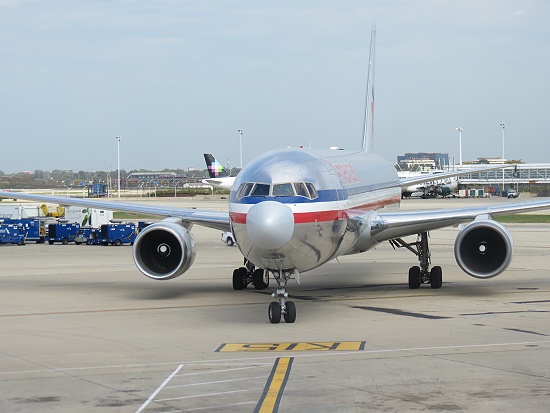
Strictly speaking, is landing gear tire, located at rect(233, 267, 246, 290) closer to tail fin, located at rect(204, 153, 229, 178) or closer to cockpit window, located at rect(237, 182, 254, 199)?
cockpit window, located at rect(237, 182, 254, 199)

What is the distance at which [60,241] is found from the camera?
5222 cm

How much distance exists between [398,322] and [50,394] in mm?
8787

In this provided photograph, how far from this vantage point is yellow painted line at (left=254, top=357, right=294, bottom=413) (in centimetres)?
1181

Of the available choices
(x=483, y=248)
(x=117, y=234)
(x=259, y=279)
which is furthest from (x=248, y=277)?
(x=117, y=234)

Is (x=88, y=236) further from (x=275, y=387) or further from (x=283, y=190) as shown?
(x=275, y=387)

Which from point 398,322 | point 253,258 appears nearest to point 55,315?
point 253,258

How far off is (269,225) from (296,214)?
3.13ft

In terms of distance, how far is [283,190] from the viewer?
19.2 metres

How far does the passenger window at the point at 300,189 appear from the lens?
1942 cm

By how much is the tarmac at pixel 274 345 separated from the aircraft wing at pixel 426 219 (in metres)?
1.72

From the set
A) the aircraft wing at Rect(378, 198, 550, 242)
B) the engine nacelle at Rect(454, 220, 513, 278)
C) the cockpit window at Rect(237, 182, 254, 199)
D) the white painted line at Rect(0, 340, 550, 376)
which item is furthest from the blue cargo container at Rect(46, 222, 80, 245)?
the white painted line at Rect(0, 340, 550, 376)

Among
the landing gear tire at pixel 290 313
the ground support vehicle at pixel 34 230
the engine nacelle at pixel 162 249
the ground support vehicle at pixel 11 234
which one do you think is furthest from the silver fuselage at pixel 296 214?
the ground support vehicle at pixel 34 230

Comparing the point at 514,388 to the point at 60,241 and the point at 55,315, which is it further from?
the point at 60,241

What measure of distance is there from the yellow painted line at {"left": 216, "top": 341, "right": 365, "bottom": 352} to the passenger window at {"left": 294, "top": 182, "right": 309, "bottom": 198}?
141 inches
